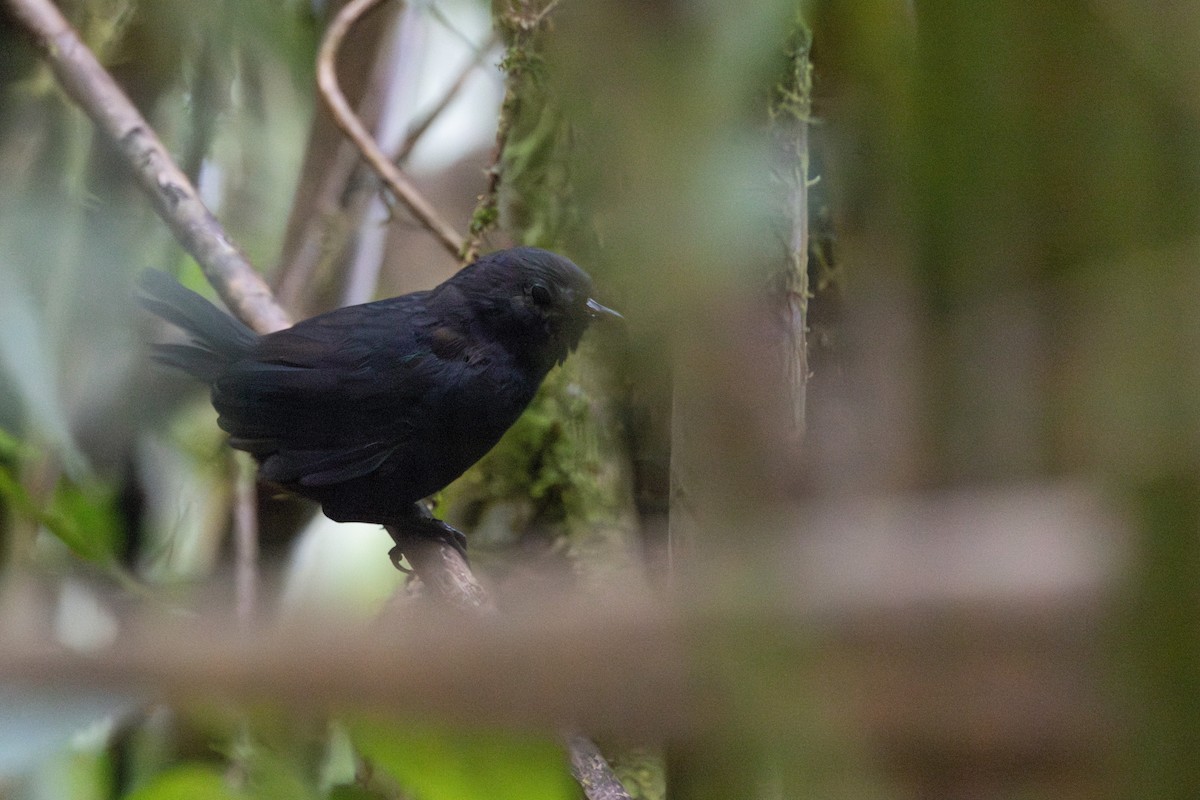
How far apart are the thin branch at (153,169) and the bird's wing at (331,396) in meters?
0.26

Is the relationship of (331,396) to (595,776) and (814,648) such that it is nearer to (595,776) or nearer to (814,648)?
(595,776)

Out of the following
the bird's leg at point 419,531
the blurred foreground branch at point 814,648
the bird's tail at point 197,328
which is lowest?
the blurred foreground branch at point 814,648

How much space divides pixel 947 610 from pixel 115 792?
2894mm

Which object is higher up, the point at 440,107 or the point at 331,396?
the point at 440,107

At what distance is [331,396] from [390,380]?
12 centimetres

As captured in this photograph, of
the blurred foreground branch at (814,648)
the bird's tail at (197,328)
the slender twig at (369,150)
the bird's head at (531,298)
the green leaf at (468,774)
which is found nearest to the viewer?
the blurred foreground branch at (814,648)

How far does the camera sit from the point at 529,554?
2400mm

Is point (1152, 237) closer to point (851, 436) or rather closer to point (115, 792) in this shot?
point (851, 436)

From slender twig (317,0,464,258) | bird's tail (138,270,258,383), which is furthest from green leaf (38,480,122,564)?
slender twig (317,0,464,258)

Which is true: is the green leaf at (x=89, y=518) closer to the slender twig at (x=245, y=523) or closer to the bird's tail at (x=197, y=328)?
the slender twig at (x=245, y=523)

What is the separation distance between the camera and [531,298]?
1980mm

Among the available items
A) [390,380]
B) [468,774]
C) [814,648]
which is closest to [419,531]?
[390,380]

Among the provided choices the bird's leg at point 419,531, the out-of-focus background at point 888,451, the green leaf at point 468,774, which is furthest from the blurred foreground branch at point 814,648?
the bird's leg at point 419,531

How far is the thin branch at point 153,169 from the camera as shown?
223cm
